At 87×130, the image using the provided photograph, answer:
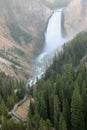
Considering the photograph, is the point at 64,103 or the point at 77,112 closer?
the point at 77,112

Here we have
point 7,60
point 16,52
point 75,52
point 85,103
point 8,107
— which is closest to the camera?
point 85,103

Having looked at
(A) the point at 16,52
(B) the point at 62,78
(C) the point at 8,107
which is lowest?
(C) the point at 8,107

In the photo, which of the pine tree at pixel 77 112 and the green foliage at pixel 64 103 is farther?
the green foliage at pixel 64 103

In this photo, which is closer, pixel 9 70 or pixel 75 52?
pixel 75 52

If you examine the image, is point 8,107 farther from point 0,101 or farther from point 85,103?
point 85,103

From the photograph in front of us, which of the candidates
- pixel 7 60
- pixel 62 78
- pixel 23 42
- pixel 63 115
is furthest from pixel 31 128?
pixel 23 42

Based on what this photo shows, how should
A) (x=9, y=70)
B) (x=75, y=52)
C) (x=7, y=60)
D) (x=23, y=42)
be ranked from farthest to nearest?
1. (x=23, y=42)
2. (x=7, y=60)
3. (x=9, y=70)
4. (x=75, y=52)

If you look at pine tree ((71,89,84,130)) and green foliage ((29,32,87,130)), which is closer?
pine tree ((71,89,84,130))

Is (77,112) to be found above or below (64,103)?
below

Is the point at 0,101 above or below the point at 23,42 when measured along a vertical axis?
below
